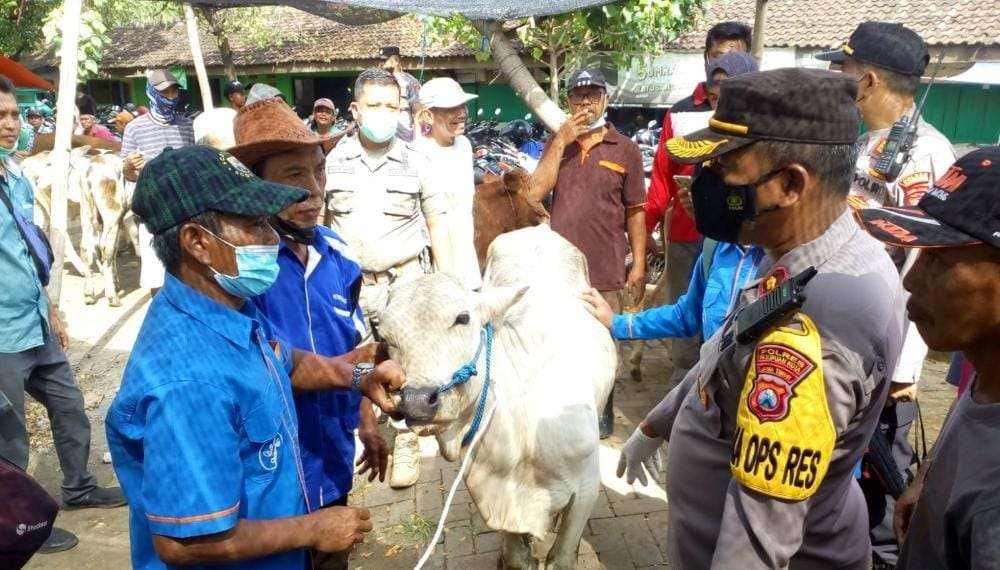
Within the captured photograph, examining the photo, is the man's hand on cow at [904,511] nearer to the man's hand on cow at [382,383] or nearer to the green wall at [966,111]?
the man's hand on cow at [382,383]

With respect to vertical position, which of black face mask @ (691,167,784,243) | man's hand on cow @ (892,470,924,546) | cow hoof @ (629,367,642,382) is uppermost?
black face mask @ (691,167,784,243)

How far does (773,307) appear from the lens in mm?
1494

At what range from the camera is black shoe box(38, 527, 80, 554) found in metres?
3.84

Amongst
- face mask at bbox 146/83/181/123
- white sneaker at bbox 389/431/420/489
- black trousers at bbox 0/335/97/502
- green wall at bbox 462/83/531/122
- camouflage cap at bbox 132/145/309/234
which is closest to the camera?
camouflage cap at bbox 132/145/309/234

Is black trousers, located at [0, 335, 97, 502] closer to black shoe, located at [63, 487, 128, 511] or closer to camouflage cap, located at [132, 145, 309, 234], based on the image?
black shoe, located at [63, 487, 128, 511]

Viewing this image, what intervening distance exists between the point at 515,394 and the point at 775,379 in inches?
67.3

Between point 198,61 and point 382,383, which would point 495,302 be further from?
point 198,61

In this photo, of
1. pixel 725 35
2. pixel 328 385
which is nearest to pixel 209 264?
pixel 328 385

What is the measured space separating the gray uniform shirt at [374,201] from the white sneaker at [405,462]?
119 cm

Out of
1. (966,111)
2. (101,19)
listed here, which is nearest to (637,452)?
(966,111)

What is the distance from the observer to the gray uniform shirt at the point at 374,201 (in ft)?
14.9

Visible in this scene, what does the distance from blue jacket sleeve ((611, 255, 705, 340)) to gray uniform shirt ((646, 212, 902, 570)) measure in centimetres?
94

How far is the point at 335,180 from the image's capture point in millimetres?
4551

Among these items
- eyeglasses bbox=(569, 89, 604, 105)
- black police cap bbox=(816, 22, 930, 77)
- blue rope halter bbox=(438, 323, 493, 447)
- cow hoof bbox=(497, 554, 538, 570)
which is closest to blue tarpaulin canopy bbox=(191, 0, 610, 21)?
eyeglasses bbox=(569, 89, 604, 105)
